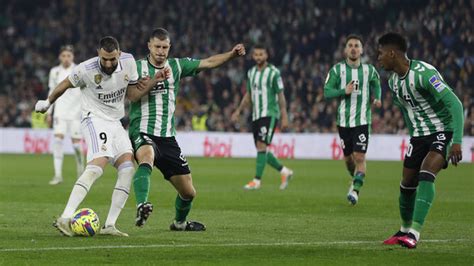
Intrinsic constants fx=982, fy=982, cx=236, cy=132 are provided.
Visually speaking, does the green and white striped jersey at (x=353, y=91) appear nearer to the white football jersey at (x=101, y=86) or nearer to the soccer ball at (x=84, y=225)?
the white football jersey at (x=101, y=86)

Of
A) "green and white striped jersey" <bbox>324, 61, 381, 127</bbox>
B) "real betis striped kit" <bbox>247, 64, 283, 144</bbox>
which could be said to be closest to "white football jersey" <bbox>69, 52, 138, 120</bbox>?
"green and white striped jersey" <bbox>324, 61, 381, 127</bbox>

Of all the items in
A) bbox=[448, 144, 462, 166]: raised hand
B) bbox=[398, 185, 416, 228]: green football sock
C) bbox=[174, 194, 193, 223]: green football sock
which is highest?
bbox=[448, 144, 462, 166]: raised hand

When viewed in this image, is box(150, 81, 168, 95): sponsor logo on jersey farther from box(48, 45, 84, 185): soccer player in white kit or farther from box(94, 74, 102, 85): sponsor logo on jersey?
box(48, 45, 84, 185): soccer player in white kit

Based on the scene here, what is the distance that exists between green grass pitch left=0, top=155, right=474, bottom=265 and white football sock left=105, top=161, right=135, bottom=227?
1.11 ft

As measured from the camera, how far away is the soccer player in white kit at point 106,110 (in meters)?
10.1

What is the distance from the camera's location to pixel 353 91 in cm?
1552

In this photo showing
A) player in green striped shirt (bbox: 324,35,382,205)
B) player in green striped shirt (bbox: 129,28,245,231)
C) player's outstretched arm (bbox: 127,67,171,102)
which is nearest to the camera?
player's outstretched arm (bbox: 127,67,171,102)

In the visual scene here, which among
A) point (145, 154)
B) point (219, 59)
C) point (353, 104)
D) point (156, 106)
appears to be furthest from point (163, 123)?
point (353, 104)

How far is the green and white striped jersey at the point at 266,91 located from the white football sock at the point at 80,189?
839cm

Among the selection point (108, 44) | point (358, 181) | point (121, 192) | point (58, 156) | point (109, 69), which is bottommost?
point (58, 156)

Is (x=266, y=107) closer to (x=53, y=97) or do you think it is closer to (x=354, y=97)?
(x=354, y=97)

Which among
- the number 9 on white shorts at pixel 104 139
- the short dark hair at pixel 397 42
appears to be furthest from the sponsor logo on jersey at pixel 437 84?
the number 9 on white shorts at pixel 104 139

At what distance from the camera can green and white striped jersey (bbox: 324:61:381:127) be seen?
15445mm

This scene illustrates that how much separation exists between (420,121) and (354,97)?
19.1ft
